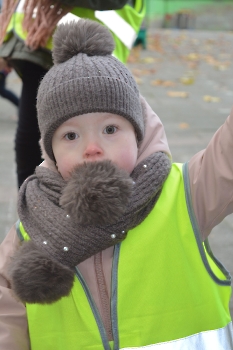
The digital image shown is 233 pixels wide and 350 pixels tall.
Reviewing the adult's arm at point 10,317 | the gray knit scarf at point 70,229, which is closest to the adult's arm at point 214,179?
the gray knit scarf at point 70,229

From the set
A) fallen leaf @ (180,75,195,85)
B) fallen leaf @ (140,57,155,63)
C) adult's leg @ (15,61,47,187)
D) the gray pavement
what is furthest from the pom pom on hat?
fallen leaf @ (140,57,155,63)

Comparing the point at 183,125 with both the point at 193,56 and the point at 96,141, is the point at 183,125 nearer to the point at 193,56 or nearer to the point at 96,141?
the point at 96,141

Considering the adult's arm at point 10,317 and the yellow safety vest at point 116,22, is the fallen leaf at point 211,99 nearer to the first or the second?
the yellow safety vest at point 116,22

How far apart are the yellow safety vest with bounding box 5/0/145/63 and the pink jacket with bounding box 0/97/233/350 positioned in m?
0.97

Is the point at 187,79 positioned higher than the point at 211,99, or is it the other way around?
the point at 211,99

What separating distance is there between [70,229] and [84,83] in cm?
43

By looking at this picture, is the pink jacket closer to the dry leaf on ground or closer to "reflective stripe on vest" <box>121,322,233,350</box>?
"reflective stripe on vest" <box>121,322,233,350</box>

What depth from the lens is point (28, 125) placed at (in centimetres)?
304

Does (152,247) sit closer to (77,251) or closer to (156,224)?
(156,224)

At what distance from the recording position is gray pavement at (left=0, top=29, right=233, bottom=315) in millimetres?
4055

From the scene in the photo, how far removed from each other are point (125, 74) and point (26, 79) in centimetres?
119

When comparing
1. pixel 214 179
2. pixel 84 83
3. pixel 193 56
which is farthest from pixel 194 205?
pixel 193 56

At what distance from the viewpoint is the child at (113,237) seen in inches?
71.2

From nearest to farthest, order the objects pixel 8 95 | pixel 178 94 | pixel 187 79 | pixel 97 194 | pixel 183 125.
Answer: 1. pixel 97 194
2. pixel 183 125
3. pixel 8 95
4. pixel 178 94
5. pixel 187 79
